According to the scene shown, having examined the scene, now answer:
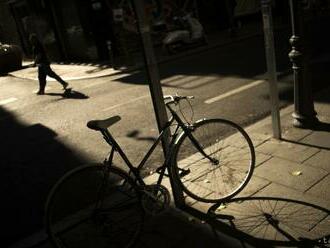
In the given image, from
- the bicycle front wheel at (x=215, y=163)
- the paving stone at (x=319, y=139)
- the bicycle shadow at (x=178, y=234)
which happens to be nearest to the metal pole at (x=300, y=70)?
the paving stone at (x=319, y=139)

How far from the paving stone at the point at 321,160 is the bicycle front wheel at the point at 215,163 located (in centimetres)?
74

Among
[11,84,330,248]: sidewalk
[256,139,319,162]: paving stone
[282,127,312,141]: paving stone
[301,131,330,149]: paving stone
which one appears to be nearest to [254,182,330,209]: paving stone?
[11,84,330,248]: sidewalk

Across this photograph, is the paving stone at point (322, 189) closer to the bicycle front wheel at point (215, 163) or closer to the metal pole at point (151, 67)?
the bicycle front wheel at point (215, 163)

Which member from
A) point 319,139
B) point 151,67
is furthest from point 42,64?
point 151,67

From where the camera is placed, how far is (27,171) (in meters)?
6.89

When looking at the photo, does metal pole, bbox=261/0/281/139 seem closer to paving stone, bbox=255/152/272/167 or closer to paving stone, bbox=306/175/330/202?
paving stone, bbox=255/152/272/167

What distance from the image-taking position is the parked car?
888 inches

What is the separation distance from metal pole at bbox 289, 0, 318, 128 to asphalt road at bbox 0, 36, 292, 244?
140 centimetres

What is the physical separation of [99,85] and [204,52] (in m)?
4.86

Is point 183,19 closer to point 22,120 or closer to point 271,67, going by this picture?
point 22,120

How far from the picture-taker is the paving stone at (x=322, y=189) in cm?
432

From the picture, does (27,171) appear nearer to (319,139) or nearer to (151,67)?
(151,67)

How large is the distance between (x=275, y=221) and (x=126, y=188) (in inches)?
56.1

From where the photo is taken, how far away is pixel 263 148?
5668mm
